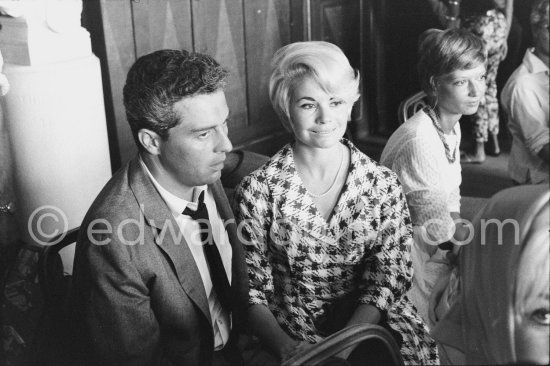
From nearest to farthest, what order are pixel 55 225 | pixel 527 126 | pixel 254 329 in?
pixel 254 329 → pixel 527 126 → pixel 55 225

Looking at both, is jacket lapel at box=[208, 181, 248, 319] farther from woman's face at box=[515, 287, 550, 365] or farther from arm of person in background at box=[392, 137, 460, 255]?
woman's face at box=[515, 287, 550, 365]

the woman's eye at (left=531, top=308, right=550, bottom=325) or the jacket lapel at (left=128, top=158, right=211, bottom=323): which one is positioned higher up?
the woman's eye at (left=531, top=308, right=550, bottom=325)

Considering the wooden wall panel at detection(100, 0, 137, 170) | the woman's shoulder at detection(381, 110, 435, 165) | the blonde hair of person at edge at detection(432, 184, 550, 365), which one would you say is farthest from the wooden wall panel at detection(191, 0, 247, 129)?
the blonde hair of person at edge at detection(432, 184, 550, 365)

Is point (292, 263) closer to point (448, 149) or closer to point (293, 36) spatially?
point (448, 149)

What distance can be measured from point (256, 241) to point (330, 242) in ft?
0.70

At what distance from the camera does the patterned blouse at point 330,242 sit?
6.23 ft

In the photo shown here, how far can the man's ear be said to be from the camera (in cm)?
186

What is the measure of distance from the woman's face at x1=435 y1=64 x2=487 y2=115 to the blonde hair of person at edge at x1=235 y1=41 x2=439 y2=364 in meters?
0.53

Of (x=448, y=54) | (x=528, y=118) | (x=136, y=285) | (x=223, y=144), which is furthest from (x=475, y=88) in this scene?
(x=136, y=285)

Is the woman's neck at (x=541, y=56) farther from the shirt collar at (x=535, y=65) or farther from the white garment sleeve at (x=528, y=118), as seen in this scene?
the white garment sleeve at (x=528, y=118)

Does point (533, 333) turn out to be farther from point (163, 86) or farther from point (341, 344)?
point (163, 86)

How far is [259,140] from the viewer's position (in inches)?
173

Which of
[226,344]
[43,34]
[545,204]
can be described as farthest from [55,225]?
[545,204]

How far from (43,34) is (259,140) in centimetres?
180
